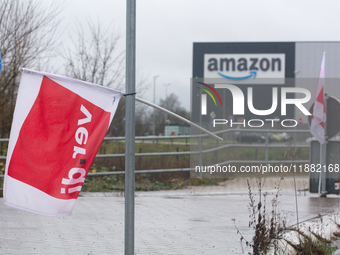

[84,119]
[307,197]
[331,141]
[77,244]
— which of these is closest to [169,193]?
[307,197]

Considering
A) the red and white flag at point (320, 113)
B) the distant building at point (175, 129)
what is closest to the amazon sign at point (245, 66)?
the distant building at point (175, 129)

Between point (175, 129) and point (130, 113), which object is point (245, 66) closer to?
point (175, 129)

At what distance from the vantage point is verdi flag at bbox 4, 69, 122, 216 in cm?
317

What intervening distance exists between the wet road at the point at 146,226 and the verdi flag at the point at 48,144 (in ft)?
6.47

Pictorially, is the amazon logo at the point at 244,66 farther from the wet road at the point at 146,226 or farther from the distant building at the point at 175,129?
the wet road at the point at 146,226

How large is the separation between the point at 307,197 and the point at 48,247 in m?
6.86

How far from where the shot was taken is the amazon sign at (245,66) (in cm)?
4200

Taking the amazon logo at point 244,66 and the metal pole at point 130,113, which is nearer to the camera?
the metal pole at point 130,113

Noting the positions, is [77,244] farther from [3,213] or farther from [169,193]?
[169,193]

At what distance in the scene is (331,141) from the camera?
10.6 metres

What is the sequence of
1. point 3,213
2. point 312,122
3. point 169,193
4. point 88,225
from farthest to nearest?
point 169,193
point 312,122
point 3,213
point 88,225

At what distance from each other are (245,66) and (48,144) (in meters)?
40.9

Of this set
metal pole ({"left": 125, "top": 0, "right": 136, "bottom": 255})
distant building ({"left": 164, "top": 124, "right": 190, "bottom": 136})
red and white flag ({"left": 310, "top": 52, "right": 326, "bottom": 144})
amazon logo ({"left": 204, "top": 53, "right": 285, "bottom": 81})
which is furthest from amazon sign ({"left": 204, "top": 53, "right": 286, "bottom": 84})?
metal pole ({"left": 125, "top": 0, "right": 136, "bottom": 255})

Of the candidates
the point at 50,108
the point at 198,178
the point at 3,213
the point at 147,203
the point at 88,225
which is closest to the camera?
the point at 50,108
